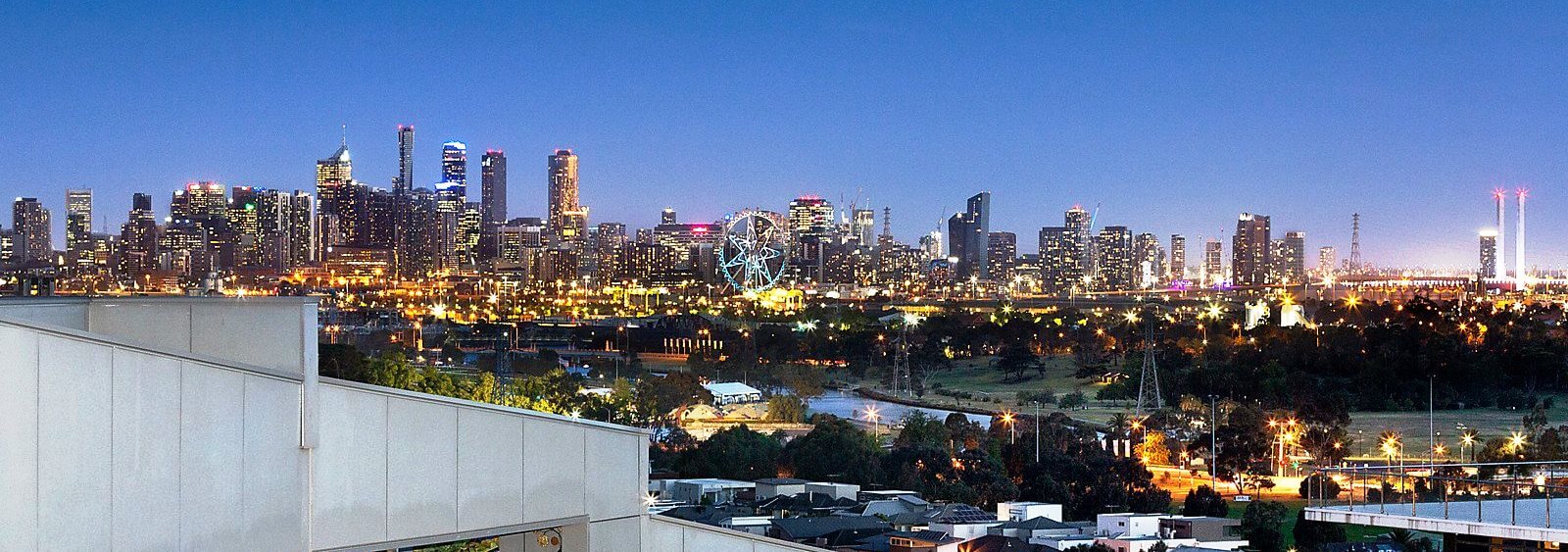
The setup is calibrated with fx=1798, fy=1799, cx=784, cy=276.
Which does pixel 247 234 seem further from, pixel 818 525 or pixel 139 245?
pixel 818 525

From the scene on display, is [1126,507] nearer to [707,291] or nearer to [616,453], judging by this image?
[616,453]

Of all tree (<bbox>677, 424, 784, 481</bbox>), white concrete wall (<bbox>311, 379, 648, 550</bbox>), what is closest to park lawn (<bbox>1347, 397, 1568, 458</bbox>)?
tree (<bbox>677, 424, 784, 481</bbox>)

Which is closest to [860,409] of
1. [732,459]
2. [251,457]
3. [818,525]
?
[732,459]

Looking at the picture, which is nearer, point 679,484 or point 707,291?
point 679,484

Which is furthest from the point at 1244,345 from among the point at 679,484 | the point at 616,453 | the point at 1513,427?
the point at 616,453

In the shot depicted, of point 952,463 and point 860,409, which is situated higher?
point 952,463

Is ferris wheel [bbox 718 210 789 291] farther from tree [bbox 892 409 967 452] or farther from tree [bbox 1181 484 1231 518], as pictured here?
tree [bbox 1181 484 1231 518]
